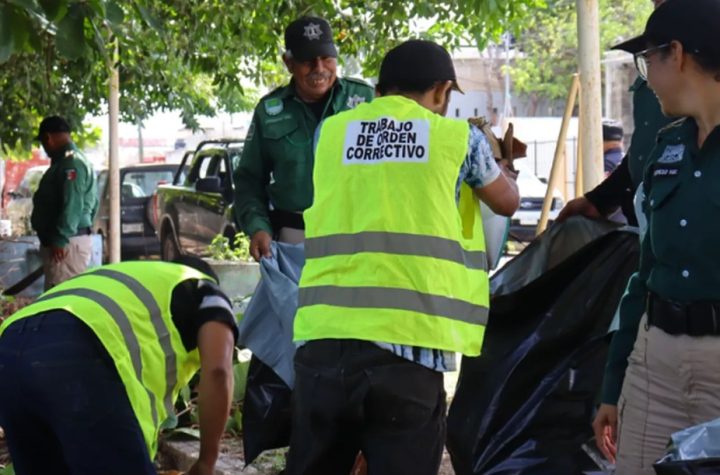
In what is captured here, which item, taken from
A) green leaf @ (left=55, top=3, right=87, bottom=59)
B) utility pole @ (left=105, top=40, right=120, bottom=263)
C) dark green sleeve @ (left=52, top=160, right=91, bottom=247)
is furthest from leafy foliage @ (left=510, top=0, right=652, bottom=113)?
green leaf @ (left=55, top=3, right=87, bottom=59)

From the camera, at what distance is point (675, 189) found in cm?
298

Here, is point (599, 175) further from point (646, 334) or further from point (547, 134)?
point (547, 134)

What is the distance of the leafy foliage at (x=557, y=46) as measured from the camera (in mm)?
38562

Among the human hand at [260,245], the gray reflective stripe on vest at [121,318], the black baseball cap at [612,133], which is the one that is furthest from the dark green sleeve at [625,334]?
the black baseball cap at [612,133]

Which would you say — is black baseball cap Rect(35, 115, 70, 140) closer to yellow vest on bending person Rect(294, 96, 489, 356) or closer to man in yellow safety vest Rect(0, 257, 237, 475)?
man in yellow safety vest Rect(0, 257, 237, 475)

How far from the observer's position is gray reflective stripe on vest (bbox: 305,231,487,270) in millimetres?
3195

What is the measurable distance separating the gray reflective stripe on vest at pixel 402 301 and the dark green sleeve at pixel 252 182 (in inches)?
67.5

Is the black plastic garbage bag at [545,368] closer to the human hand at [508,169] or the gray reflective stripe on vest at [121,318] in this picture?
the human hand at [508,169]

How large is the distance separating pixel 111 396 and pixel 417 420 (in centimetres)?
85

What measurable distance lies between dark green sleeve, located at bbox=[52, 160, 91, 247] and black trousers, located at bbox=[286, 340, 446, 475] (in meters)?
7.52

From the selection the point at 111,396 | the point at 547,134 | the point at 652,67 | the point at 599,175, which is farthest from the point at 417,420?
the point at 547,134

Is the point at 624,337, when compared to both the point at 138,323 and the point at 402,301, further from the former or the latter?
the point at 138,323

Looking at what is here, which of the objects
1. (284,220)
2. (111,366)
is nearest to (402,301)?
(111,366)

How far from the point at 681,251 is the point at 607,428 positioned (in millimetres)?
616
